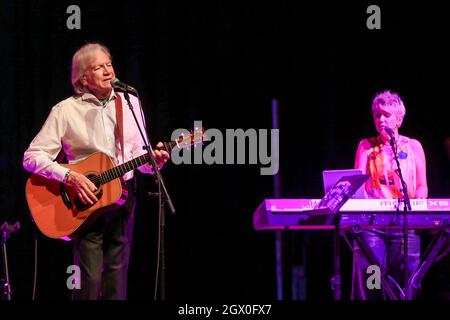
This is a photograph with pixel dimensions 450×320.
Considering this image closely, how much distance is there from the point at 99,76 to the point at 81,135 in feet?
1.36

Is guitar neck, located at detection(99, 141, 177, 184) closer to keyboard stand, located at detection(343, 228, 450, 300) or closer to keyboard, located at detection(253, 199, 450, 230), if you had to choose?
keyboard, located at detection(253, 199, 450, 230)

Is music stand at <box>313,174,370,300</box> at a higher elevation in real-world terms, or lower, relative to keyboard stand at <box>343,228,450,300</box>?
higher

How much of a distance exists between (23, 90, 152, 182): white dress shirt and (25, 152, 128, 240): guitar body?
9 centimetres

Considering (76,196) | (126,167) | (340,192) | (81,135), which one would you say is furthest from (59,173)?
(340,192)

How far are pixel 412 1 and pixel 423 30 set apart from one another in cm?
29

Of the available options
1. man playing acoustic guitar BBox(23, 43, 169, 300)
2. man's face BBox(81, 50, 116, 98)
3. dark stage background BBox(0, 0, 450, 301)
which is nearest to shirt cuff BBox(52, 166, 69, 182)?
man playing acoustic guitar BBox(23, 43, 169, 300)

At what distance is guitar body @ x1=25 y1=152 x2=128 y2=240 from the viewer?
404 cm

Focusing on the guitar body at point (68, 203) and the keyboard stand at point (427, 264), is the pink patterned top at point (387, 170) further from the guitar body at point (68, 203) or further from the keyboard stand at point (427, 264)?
the guitar body at point (68, 203)

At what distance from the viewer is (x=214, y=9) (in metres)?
5.90

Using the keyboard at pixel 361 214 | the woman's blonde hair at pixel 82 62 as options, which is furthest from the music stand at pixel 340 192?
the woman's blonde hair at pixel 82 62

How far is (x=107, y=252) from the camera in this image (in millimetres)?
4074

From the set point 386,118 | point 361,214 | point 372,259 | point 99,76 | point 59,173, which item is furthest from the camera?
point 386,118

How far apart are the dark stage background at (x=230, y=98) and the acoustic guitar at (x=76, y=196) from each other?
1.46m

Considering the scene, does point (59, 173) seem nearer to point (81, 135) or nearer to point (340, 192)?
point (81, 135)
